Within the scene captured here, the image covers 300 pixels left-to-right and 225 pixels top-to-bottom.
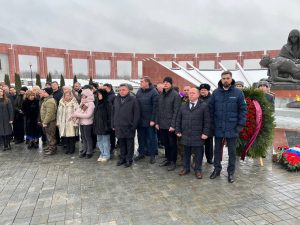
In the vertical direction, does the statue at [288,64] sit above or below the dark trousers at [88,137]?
above

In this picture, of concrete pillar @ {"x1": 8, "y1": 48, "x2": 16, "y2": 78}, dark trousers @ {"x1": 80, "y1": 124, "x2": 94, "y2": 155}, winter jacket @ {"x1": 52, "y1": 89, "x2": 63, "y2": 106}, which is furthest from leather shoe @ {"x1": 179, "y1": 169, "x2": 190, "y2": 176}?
concrete pillar @ {"x1": 8, "y1": 48, "x2": 16, "y2": 78}

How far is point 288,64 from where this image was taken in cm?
994

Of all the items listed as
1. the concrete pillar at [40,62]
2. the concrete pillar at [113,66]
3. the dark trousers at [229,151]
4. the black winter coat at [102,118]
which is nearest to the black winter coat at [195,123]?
the dark trousers at [229,151]

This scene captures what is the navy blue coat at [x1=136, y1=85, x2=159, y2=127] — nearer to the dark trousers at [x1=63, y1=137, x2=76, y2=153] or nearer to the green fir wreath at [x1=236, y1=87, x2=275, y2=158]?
the green fir wreath at [x1=236, y1=87, x2=275, y2=158]

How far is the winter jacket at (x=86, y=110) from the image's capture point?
5.44m

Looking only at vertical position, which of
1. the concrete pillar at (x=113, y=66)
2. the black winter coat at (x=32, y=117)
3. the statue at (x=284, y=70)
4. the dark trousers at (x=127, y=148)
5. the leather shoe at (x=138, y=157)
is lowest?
the leather shoe at (x=138, y=157)

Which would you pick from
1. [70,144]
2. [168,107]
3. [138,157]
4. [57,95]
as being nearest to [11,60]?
[57,95]

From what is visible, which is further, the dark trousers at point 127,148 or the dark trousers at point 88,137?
the dark trousers at point 88,137

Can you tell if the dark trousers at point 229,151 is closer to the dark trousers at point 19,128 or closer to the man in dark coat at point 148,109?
the man in dark coat at point 148,109

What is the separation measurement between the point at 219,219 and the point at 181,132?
69.0 inches

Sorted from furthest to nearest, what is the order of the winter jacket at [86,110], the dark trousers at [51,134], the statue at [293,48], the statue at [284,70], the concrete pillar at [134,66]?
the concrete pillar at [134,66], the statue at [293,48], the statue at [284,70], the dark trousers at [51,134], the winter jacket at [86,110]

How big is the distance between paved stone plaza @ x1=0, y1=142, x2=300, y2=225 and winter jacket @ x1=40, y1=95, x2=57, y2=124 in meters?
1.26

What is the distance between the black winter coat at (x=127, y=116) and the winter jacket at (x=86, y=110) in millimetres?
831

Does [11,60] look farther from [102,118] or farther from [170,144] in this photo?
[170,144]
